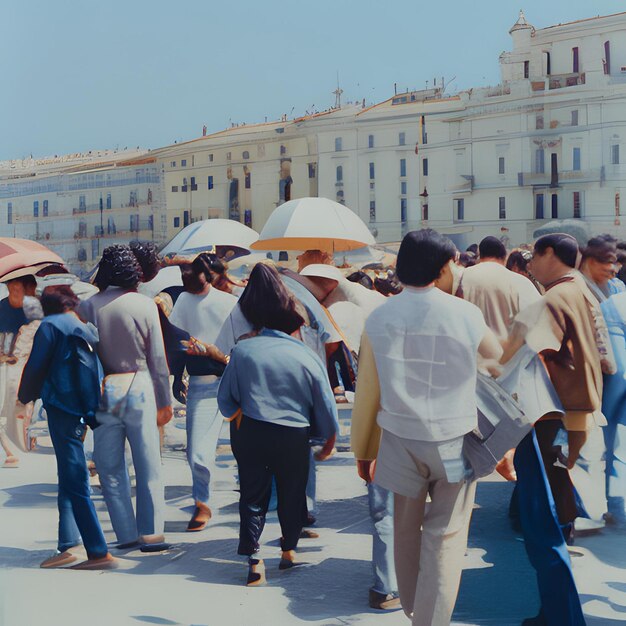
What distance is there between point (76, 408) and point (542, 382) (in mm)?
2364

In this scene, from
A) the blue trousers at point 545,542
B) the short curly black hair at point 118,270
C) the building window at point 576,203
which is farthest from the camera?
the building window at point 576,203

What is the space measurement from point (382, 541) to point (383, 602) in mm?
272

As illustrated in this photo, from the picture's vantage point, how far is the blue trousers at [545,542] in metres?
4.10

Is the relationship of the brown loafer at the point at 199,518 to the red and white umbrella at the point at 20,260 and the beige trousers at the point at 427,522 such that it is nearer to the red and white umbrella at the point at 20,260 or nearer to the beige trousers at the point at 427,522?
the red and white umbrella at the point at 20,260

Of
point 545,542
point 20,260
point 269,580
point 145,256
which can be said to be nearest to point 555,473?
point 545,542

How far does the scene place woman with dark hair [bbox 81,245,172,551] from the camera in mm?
5496

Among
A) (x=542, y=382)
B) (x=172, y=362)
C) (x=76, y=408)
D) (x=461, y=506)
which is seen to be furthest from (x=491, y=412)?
(x=172, y=362)

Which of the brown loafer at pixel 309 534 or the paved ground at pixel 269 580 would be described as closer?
the paved ground at pixel 269 580

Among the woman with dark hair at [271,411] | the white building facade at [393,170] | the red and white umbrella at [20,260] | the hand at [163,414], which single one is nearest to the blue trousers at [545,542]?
the woman with dark hair at [271,411]

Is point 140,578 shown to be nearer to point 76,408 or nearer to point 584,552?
point 76,408

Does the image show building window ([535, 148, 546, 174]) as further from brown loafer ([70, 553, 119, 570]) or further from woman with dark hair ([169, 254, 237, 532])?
brown loafer ([70, 553, 119, 570])

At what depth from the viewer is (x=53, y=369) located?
17.3ft

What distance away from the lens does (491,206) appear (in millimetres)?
10391

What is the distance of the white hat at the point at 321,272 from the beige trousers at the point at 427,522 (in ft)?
6.90
